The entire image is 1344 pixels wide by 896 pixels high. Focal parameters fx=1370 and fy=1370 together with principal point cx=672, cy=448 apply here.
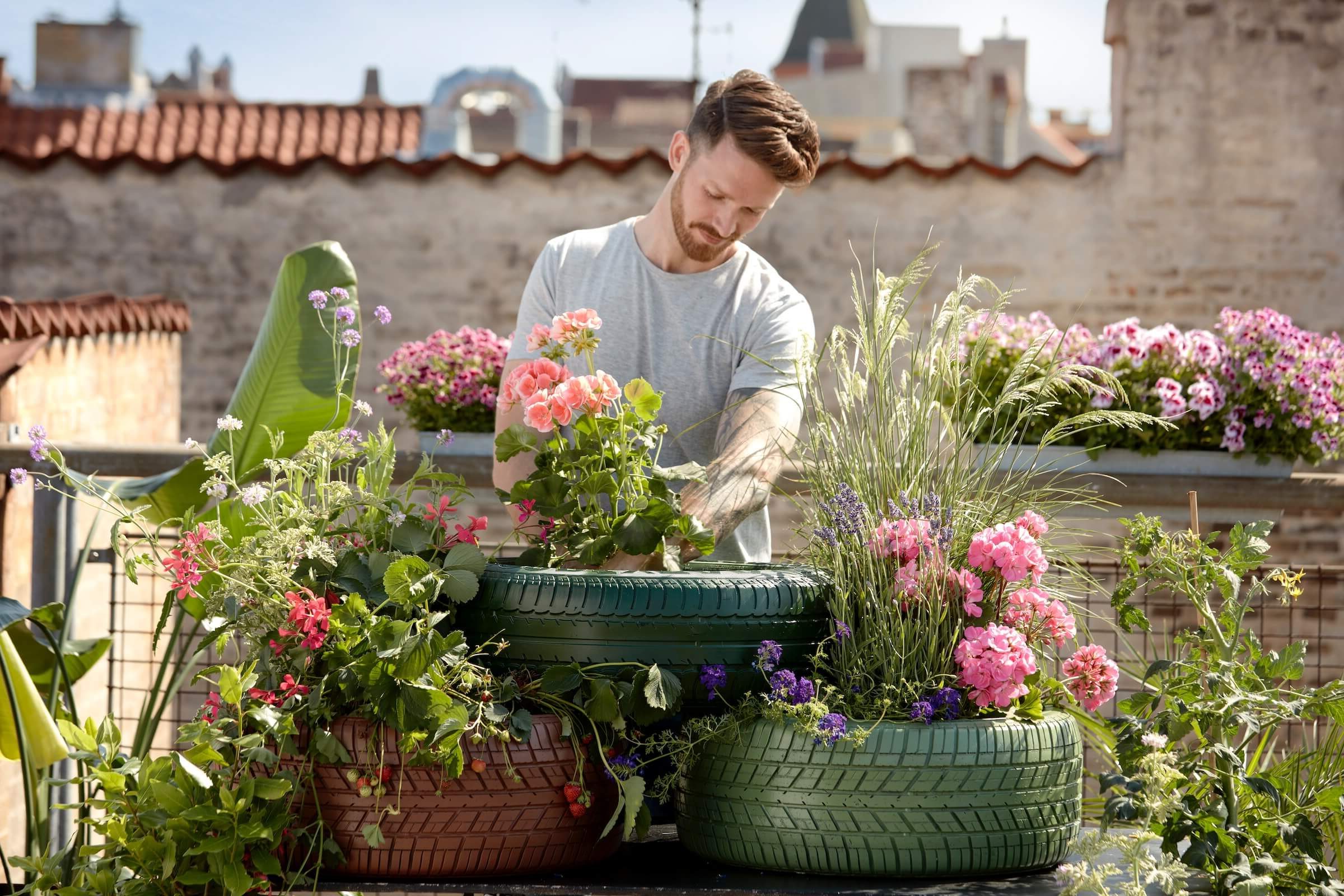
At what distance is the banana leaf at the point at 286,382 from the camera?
2.83 m

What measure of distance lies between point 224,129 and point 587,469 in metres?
12.0

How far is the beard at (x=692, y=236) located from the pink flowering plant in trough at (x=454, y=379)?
1.95 meters

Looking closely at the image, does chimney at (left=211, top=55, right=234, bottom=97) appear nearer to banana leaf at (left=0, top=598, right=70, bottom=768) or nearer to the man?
banana leaf at (left=0, top=598, right=70, bottom=768)

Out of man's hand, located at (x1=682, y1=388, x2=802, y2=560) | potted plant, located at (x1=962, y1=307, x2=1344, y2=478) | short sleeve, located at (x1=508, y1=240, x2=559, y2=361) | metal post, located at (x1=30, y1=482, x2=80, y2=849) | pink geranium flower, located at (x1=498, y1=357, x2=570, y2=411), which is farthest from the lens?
potted plant, located at (x1=962, y1=307, x2=1344, y2=478)

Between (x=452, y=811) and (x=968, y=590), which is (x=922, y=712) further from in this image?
(x=452, y=811)

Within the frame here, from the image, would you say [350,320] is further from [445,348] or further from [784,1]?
[784,1]

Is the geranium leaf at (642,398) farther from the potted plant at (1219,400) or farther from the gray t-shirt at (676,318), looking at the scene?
the potted plant at (1219,400)

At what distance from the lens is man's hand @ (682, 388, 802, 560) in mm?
1913

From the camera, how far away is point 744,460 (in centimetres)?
199

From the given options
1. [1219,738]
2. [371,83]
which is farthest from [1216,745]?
[371,83]

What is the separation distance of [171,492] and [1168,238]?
5459 mm

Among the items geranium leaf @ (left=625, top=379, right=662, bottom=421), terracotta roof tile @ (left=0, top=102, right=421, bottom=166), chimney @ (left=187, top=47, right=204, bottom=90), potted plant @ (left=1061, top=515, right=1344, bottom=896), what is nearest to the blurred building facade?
terracotta roof tile @ (left=0, top=102, right=421, bottom=166)

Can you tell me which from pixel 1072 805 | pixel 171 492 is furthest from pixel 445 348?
pixel 1072 805

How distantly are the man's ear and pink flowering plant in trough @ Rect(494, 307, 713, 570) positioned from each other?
60 centimetres
